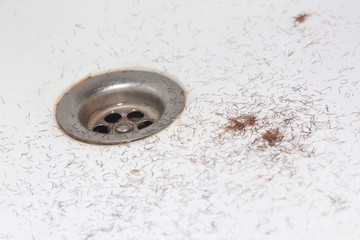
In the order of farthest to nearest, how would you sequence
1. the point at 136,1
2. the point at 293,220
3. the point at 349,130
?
the point at 136,1
the point at 349,130
the point at 293,220

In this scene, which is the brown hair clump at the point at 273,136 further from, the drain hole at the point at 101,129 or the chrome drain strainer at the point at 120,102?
the drain hole at the point at 101,129

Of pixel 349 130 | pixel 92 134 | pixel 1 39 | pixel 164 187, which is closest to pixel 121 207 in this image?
pixel 164 187

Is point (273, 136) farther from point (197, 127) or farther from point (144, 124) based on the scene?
point (144, 124)

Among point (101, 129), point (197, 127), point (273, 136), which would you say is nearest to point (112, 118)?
point (101, 129)

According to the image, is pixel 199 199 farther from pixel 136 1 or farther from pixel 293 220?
pixel 136 1

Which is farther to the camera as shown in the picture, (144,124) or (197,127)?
(144,124)

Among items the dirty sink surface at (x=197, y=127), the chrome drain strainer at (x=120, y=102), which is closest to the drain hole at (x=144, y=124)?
the chrome drain strainer at (x=120, y=102)
